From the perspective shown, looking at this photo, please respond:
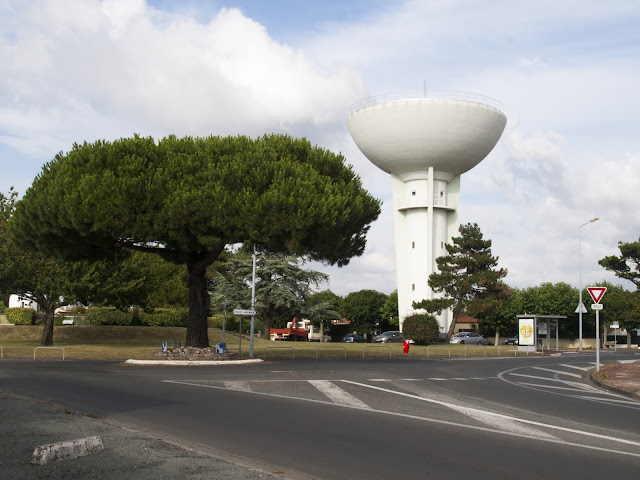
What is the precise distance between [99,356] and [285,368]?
40.4ft

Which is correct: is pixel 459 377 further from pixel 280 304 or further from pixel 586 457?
pixel 280 304

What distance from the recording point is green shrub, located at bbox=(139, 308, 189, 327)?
53.8 metres

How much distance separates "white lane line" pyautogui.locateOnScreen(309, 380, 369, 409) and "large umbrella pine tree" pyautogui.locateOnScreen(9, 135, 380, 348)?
8.81 m

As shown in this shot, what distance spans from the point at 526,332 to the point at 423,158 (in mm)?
22057

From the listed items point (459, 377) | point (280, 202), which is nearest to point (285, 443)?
point (459, 377)

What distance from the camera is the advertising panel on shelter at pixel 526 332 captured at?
147ft

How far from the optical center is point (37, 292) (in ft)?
122

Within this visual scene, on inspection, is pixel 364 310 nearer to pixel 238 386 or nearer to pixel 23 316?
pixel 23 316

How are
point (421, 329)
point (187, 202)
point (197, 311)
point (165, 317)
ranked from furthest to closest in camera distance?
point (165, 317)
point (421, 329)
point (197, 311)
point (187, 202)

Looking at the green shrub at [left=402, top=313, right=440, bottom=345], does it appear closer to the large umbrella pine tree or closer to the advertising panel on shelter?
the advertising panel on shelter

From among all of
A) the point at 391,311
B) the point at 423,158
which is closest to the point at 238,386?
the point at 423,158

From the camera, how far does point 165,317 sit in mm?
54531

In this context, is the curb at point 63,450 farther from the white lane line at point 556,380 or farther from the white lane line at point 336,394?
the white lane line at point 556,380

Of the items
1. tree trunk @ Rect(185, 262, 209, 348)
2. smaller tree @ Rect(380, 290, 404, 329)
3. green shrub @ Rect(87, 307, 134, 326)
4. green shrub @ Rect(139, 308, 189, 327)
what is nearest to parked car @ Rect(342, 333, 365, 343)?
smaller tree @ Rect(380, 290, 404, 329)
